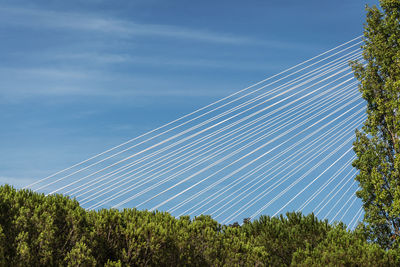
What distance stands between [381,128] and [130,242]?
10148 mm

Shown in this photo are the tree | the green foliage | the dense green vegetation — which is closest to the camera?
the dense green vegetation

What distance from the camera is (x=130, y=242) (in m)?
10.5

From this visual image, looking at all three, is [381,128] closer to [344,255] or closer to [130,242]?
[344,255]

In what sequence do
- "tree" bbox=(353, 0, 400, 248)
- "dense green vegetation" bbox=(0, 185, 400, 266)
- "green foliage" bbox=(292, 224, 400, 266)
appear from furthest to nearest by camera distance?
"tree" bbox=(353, 0, 400, 248)
"green foliage" bbox=(292, 224, 400, 266)
"dense green vegetation" bbox=(0, 185, 400, 266)

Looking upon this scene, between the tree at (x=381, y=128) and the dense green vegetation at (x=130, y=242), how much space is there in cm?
119

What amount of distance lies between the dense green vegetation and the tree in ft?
3.91

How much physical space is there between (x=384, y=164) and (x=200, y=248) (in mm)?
7329

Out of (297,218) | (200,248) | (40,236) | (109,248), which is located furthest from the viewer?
(297,218)

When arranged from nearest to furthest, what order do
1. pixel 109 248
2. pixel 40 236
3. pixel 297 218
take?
pixel 40 236 < pixel 109 248 < pixel 297 218

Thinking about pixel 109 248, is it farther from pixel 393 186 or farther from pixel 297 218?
pixel 393 186

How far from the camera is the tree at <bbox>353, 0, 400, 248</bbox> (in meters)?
14.3

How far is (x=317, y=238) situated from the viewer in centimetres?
1457

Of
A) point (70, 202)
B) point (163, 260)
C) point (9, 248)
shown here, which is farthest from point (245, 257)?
point (9, 248)

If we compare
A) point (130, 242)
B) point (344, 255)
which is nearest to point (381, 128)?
point (344, 255)
